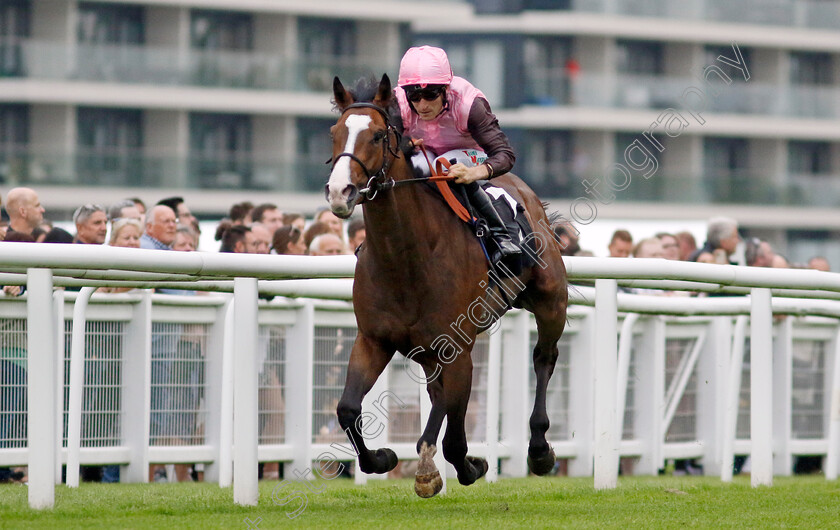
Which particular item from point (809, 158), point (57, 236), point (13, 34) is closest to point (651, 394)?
point (57, 236)

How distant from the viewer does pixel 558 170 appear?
4184 centimetres

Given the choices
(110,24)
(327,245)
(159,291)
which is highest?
(110,24)

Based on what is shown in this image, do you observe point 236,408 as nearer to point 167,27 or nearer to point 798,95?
point 167,27

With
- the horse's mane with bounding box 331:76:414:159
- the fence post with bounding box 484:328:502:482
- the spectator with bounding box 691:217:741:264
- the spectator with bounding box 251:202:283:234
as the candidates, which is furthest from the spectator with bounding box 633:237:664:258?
the horse's mane with bounding box 331:76:414:159

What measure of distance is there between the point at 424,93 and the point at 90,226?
316 centimetres

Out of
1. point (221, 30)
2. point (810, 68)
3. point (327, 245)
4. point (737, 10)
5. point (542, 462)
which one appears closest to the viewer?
point (542, 462)

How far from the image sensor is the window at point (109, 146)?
113 feet

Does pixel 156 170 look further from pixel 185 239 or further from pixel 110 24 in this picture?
pixel 185 239

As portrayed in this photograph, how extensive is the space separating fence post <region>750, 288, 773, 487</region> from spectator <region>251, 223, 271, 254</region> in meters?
3.29

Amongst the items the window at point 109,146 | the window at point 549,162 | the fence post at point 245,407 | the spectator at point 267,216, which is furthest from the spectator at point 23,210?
the window at point 549,162

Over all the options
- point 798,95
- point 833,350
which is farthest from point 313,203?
point 833,350

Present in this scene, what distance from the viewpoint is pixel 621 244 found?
10711mm

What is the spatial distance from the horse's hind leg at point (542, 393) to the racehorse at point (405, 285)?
608mm

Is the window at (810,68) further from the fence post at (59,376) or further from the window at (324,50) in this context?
the fence post at (59,376)
